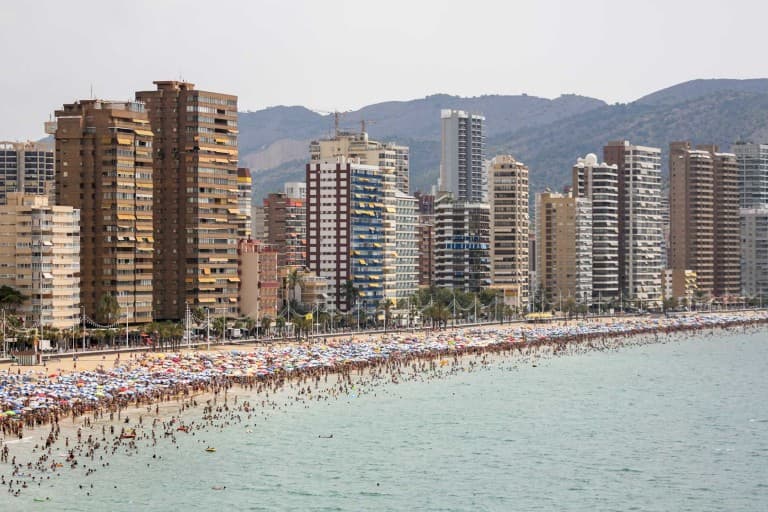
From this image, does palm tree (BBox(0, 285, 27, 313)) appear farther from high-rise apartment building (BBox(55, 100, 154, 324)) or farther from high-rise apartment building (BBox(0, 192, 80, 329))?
high-rise apartment building (BBox(55, 100, 154, 324))

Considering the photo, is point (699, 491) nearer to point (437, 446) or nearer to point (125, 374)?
point (437, 446)

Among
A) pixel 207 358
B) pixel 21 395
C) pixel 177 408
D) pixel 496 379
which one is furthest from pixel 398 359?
pixel 21 395

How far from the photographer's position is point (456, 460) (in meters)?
116

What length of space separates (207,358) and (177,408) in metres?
33.6

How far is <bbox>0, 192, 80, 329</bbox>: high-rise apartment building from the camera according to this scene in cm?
18600

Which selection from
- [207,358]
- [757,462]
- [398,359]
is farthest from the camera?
[398,359]

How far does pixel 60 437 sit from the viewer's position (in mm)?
117188

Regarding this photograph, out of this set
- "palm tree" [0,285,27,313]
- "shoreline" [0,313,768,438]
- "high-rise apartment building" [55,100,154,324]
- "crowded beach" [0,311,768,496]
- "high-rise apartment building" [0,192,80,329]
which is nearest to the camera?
"crowded beach" [0,311,768,496]

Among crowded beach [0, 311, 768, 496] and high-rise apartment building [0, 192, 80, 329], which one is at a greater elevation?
high-rise apartment building [0, 192, 80, 329]

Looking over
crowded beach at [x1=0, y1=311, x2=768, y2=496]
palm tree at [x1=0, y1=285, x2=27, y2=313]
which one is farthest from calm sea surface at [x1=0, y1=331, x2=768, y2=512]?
palm tree at [x1=0, y1=285, x2=27, y2=313]

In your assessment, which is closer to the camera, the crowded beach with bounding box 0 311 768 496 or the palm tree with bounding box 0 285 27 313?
the crowded beach with bounding box 0 311 768 496

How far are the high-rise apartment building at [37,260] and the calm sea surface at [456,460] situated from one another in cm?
5161

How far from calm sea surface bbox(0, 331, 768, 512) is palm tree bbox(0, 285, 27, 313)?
5331 centimetres

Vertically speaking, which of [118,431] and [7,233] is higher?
[7,233]
